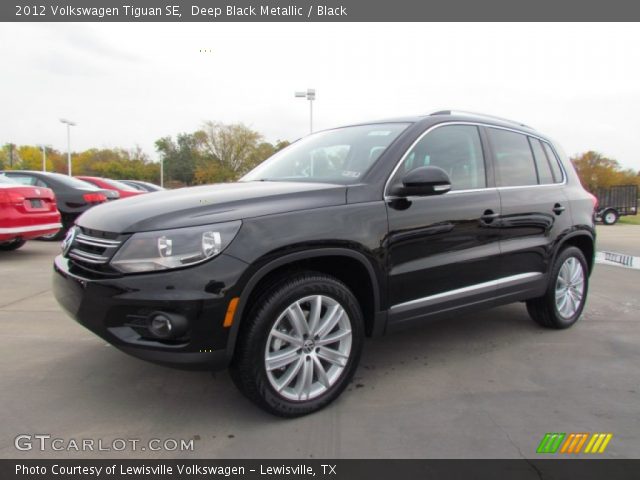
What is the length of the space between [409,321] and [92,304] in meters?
1.87

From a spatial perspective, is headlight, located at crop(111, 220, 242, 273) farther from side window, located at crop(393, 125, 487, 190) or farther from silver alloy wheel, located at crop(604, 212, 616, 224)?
silver alloy wheel, located at crop(604, 212, 616, 224)

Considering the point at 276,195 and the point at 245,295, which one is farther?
the point at 276,195

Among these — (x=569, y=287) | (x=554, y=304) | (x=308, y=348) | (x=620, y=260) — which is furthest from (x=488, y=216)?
(x=620, y=260)

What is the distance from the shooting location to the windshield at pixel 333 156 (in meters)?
3.09

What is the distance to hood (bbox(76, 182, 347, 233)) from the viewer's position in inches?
93.3

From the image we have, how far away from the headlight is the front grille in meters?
0.08

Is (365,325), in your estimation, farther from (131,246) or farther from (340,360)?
(131,246)

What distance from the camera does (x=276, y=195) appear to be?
261cm

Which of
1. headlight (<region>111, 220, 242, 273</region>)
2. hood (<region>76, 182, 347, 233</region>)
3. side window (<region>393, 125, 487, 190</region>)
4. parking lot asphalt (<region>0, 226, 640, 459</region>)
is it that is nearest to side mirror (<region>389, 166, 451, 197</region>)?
side window (<region>393, 125, 487, 190</region>)

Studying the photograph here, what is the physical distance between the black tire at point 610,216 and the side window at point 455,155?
21439mm


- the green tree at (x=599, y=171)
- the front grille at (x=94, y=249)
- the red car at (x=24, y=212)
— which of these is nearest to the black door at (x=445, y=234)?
the front grille at (x=94, y=249)

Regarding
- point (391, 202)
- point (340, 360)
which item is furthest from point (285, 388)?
point (391, 202)

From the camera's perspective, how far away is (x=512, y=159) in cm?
380
